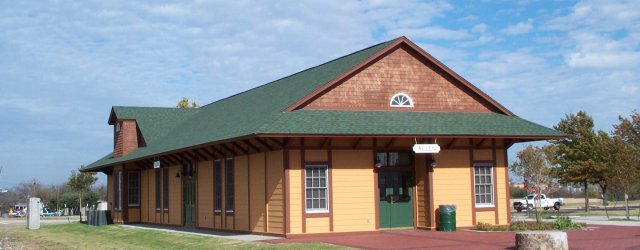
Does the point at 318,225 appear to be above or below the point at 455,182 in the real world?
below

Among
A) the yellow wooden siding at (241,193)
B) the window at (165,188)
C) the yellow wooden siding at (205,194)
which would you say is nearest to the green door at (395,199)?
the yellow wooden siding at (241,193)

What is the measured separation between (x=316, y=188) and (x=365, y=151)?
206cm

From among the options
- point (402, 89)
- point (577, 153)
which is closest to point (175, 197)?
point (402, 89)

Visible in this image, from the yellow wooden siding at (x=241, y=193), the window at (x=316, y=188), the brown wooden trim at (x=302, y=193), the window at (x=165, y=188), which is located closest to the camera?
the brown wooden trim at (x=302, y=193)

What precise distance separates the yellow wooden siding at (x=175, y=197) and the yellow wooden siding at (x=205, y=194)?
7.95 feet

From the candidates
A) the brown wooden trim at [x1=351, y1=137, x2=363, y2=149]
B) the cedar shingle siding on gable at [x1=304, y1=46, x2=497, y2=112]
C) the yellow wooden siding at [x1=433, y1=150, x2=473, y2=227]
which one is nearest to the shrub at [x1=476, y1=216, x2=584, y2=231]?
the yellow wooden siding at [x1=433, y1=150, x2=473, y2=227]

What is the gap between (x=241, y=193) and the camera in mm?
25547

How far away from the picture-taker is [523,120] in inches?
1035

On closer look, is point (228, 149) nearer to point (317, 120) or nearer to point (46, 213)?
point (317, 120)

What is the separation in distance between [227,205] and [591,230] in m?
12.4

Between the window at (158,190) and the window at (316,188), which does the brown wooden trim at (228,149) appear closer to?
the window at (316,188)

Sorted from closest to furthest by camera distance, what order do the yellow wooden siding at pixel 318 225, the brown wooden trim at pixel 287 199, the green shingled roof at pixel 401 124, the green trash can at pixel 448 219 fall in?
1. the green shingled roof at pixel 401 124
2. the brown wooden trim at pixel 287 199
3. the yellow wooden siding at pixel 318 225
4. the green trash can at pixel 448 219

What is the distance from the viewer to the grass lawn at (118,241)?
20.5 meters

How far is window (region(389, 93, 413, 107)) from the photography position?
25031mm
